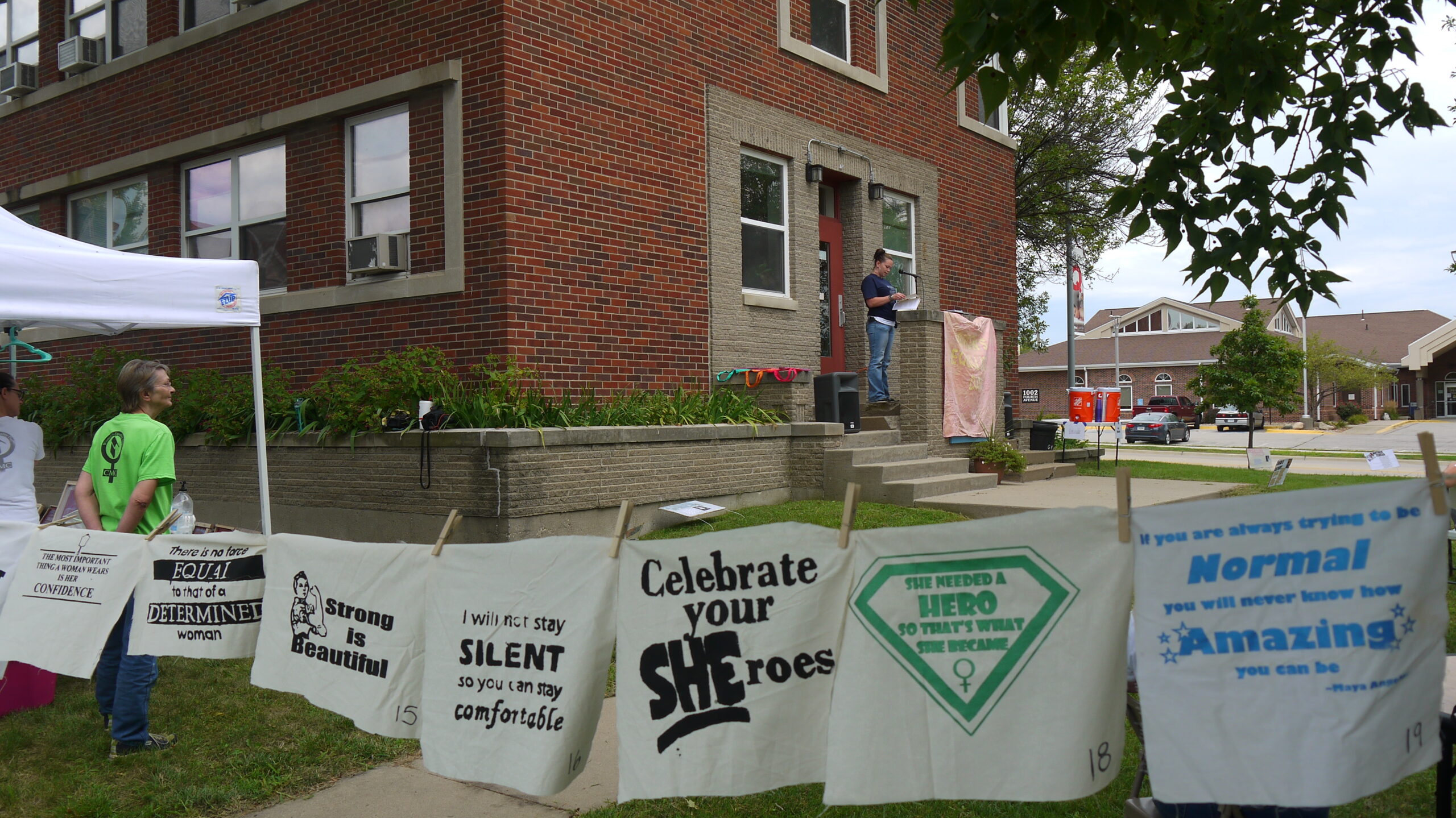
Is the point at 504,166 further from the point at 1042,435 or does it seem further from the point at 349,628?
the point at 1042,435

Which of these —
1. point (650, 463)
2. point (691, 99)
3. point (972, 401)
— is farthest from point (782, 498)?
point (691, 99)

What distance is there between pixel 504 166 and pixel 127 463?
507 centimetres

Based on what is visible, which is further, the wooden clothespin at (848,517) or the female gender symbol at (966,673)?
the wooden clothespin at (848,517)

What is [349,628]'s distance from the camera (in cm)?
399

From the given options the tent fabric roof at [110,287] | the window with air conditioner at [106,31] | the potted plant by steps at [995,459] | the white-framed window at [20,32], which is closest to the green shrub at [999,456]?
the potted plant by steps at [995,459]

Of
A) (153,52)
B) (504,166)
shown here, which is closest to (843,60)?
(504,166)

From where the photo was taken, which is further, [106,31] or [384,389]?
[106,31]

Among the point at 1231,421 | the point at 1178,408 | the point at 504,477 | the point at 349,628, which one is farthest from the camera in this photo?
the point at 1178,408

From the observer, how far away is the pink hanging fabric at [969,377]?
1281cm

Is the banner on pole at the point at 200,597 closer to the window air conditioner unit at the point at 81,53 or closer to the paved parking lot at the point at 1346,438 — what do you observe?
the window air conditioner unit at the point at 81,53

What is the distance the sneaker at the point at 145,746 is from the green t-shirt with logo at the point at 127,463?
104cm

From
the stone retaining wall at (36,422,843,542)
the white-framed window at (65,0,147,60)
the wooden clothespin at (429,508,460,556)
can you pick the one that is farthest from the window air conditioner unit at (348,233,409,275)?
the wooden clothespin at (429,508,460,556)

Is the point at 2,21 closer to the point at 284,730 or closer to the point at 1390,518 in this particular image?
the point at 284,730

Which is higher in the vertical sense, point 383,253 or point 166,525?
point 383,253
